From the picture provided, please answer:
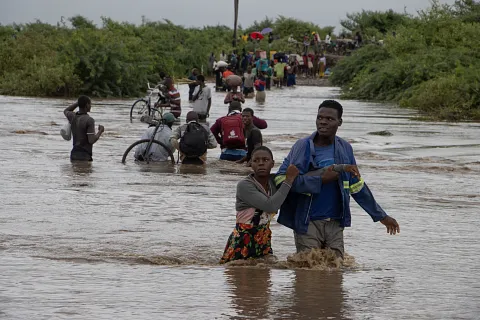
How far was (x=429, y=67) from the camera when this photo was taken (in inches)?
1662

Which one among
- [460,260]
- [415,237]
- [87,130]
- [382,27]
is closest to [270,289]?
[460,260]

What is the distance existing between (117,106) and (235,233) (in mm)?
28496

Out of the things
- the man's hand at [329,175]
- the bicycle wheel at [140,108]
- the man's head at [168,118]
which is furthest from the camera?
the bicycle wheel at [140,108]

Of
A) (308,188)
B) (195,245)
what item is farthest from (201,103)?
(308,188)

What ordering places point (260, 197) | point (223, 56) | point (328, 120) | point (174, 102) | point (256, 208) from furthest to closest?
point (223, 56) < point (174, 102) < point (256, 208) < point (260, 197) < point (328, 120)

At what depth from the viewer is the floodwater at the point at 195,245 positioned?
7367 millimetres

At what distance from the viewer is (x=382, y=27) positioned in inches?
3423

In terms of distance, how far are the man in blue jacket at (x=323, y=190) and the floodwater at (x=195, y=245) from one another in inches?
15.9

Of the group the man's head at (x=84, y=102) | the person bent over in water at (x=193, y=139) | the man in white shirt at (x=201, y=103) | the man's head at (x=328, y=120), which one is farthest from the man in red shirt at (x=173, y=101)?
the man's head at (x=328, y=120)

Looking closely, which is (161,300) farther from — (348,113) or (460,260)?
(348,113)

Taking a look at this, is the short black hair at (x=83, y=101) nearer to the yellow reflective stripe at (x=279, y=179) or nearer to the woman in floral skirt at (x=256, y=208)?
the woman in floral skirt at (x=256, y=208)

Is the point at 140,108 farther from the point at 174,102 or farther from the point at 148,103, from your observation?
the point at 174,102

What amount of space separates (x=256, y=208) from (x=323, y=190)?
62cm

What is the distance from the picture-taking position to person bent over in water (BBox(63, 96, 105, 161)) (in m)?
16.9
